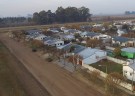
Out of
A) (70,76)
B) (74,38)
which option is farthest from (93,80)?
(74,38)

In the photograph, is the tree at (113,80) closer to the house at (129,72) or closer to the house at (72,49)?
the house at (129,72)

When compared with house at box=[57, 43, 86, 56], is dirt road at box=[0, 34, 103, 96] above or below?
below

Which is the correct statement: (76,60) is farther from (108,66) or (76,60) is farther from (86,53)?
(108,66)

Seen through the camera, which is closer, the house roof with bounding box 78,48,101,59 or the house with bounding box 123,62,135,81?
the house with bounding box 123,62,135,81

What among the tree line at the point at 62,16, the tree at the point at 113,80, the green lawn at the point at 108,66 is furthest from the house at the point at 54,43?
the tree line at the point at 62,16

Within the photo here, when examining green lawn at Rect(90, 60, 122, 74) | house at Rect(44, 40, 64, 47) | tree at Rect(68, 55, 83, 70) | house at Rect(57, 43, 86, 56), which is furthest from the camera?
house at Rect(44, 40, 64, 47)

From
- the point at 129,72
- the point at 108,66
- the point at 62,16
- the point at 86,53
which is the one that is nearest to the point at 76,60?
the point at 86,53

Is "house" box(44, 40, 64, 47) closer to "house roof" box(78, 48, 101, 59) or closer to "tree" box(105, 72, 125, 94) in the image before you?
"house roof" box(78, 48, 101, 59)

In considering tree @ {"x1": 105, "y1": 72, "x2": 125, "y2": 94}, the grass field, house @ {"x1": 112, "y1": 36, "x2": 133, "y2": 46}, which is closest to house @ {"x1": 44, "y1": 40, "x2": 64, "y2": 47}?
house @ {"x1": 112, "y1": 36, "x2": 133, "y2": 46}

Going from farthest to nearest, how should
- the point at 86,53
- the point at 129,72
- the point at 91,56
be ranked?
1. the point at 86,53
2. the point at 91,56
3. the point at 129,72

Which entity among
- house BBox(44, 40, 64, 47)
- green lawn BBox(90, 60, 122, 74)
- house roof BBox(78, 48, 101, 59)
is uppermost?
house roof BBox(78, 48, 101, 59)
